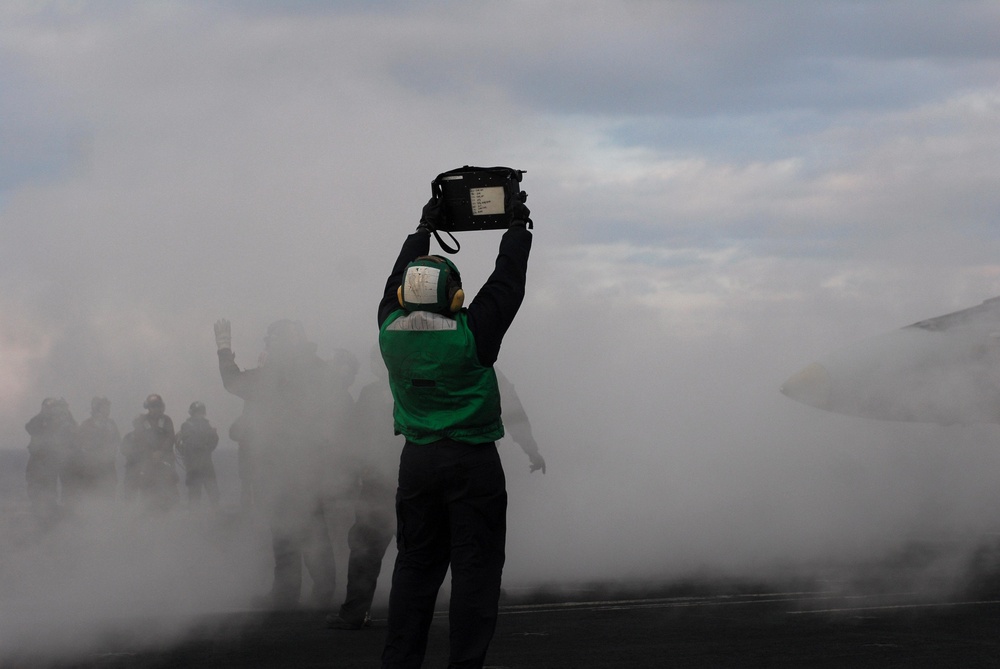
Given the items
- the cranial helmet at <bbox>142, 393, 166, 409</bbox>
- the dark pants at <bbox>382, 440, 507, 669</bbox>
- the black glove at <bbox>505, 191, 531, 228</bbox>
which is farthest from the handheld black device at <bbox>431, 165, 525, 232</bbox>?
the cranial helmet at <bbox>142, 393, 166, 409</bbox>

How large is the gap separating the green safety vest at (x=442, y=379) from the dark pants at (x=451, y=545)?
7 cm

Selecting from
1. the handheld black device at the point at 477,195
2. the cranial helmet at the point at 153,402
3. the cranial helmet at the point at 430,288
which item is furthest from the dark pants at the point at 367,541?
the cranial helmet at the point at 153,402

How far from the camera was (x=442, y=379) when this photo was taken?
4.49 meters

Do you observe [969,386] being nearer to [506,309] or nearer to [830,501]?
[830,501]

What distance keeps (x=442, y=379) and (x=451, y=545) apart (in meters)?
0.67

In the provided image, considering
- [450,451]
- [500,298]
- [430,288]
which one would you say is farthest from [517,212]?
[450,451]

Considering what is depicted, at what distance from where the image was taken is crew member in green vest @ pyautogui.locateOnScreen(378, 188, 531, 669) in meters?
4.45

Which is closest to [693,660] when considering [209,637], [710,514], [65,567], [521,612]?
[521,612]

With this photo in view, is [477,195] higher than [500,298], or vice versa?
[477,195]

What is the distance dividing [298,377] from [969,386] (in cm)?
627

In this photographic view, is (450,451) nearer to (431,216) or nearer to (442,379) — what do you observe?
(442,379)

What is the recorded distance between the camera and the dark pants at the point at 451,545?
14.6 ft

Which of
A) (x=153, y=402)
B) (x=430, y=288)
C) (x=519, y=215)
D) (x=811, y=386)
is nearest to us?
(x=430, y=288)

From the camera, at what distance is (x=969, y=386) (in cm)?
1043
